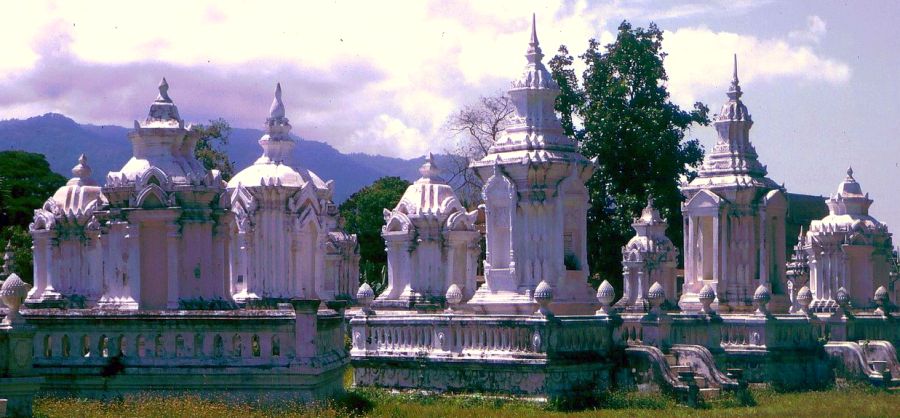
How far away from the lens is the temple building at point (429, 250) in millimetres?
45719

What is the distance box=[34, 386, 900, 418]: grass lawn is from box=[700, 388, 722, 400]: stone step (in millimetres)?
231

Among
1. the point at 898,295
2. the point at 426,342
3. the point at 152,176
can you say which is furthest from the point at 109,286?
the point at 898,295

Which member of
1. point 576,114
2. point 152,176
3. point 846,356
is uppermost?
point 576,114

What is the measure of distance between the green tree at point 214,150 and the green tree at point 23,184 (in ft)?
30.0

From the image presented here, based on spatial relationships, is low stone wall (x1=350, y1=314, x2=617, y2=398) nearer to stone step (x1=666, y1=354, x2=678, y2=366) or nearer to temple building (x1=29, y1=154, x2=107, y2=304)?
stone step (x1=666, y1=354, x2=678, y2=366)

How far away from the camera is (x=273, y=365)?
2502cm

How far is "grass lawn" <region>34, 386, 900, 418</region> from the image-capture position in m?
24.3

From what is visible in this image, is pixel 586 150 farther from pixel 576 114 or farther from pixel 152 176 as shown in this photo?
pixel 152 176

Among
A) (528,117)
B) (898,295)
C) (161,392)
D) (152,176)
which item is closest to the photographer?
(161,392)

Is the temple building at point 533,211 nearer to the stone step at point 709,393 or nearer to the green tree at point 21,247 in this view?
the stone step at point 709,393

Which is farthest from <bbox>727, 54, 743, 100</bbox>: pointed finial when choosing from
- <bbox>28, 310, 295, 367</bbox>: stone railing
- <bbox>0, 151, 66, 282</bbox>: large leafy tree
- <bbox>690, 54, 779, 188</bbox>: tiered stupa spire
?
<bbox>0, 151, 66, 282</bbox>: large leafy tree

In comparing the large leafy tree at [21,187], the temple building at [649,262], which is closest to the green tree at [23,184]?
the large leafy tree at [21,187]

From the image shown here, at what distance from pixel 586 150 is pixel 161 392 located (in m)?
38.7

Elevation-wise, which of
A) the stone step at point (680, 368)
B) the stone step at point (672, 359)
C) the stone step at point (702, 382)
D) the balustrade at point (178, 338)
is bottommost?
the stone step at point (702, 382)
